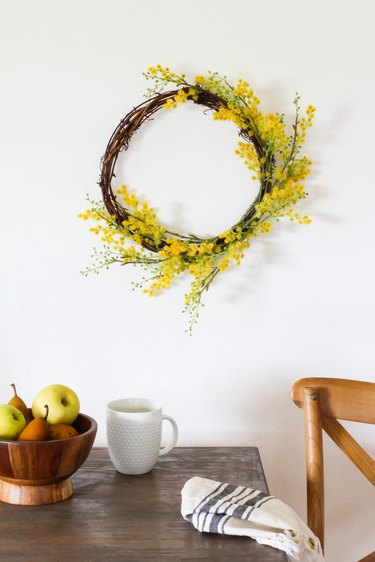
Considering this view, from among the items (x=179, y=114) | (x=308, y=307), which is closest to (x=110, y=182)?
(x=179, y=114)

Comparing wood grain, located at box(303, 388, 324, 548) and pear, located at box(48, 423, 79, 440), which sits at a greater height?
pear, located at box(48, 423, 79, 440)

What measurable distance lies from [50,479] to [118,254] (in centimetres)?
57

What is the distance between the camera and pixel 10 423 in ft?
3.84

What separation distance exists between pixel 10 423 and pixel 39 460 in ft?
0.30

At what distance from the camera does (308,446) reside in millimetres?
1276

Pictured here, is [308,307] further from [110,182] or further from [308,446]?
[110,182]

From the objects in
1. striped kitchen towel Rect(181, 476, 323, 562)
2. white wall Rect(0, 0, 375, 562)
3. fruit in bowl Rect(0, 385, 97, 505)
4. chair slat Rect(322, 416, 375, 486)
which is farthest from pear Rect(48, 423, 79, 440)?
chair slat Rect(322, 416, 375, 486)

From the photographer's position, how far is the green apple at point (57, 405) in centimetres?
122

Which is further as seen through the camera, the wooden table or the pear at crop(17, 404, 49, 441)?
the pear at crop(17, 404, 49, 441)

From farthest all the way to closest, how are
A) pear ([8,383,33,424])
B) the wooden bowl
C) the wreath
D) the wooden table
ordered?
the wreath
pear ([8,383,33,424])
the wooden bowl
the wooden table

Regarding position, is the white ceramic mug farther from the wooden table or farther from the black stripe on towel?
the black stripe on towel

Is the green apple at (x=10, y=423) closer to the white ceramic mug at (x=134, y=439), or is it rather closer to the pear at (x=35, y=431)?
the pear at (x=35, y=431)

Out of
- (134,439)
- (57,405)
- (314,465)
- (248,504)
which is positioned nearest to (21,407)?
(57,405)

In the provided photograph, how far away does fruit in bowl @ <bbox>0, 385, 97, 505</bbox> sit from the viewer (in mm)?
1124
